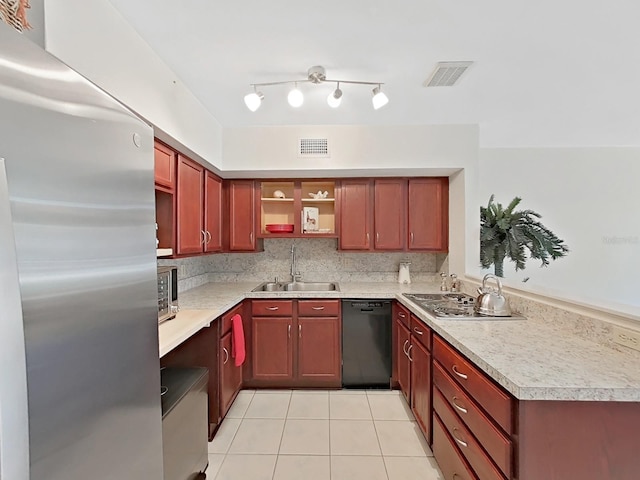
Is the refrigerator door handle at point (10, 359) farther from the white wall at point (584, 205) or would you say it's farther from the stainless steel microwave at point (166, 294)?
the white wall at point (584, 205)

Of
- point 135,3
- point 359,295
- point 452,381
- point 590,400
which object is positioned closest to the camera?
point 590,400

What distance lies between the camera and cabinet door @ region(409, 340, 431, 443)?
2070mm

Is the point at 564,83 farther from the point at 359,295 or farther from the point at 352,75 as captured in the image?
the point at 359,295

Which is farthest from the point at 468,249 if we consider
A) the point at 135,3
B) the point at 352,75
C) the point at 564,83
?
the point at 135,3

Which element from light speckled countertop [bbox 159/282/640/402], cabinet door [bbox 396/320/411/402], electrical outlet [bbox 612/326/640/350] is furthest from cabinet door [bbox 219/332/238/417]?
electrical outlet [bbox 612/326/640/350]

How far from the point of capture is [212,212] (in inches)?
119

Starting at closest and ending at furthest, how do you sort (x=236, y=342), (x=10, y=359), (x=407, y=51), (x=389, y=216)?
(x=10, y=359) → (x=407, y=51) → (x=236, y=342) → (x=389, y=216)

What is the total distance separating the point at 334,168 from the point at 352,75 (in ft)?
3.44

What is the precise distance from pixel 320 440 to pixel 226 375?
85cm

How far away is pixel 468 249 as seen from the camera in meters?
2.98

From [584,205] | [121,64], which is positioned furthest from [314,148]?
[584,205]

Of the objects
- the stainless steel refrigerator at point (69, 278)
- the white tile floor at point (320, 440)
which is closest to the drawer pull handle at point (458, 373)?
the white tile floor at point (320, 440)

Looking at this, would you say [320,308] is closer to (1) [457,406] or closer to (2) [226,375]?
(2) [226,375]

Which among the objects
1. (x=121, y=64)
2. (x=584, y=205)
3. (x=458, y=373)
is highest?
(x=121, y=64)
